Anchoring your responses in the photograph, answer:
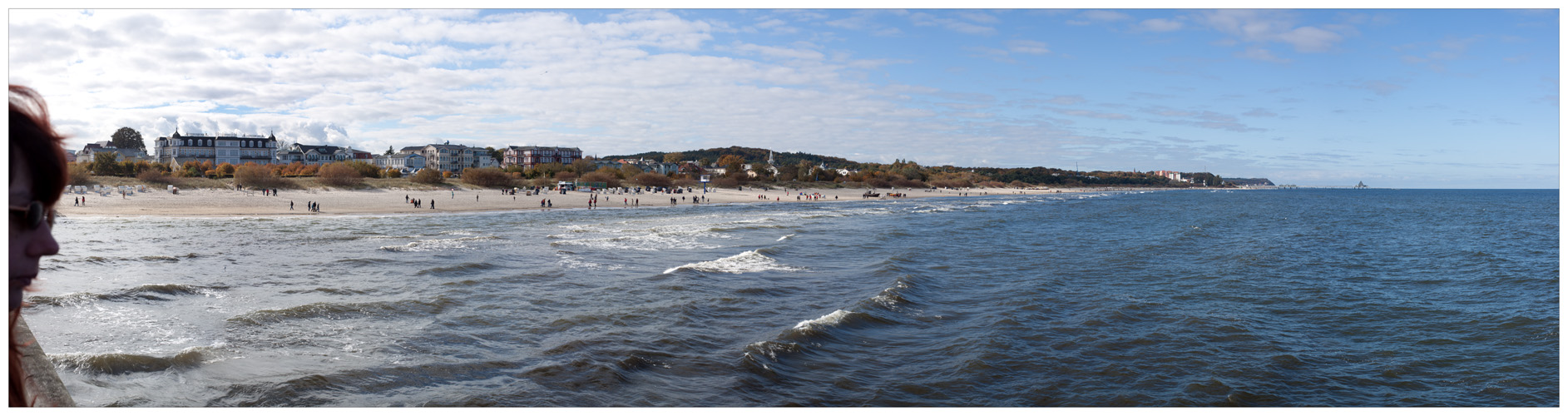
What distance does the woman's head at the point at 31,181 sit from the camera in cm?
171

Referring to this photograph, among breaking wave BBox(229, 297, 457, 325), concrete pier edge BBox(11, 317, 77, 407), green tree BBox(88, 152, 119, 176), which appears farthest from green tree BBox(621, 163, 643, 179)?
concrete pier edge BBox(11, 317, 77, 407)

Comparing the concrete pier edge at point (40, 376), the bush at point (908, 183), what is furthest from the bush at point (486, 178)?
the bush at point (908, 183)

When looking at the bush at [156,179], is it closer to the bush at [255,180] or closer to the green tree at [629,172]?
the bush at [255,180]

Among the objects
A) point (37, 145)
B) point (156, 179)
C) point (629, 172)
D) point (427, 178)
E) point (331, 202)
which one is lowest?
point (331, 202)

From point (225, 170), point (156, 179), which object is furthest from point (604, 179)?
point (156, 179)

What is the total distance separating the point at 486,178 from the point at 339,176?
16944mm

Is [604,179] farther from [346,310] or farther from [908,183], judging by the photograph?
[346,310]

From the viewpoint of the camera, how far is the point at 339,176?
72.8 m

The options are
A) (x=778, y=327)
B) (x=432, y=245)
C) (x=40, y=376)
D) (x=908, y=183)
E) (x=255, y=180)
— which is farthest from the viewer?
(x=908, y=183)

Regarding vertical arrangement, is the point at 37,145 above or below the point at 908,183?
below

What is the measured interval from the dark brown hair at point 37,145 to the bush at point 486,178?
91336 millimetres

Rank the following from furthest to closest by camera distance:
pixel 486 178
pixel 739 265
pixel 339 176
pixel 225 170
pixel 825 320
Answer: pixel 486 178
pixel 225 170
pixel 339 176
pixel 739 265
pixel 825 320
